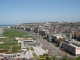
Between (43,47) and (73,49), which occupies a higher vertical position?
(73,49)

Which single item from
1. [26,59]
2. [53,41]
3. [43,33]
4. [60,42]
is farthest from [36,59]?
[43,33]

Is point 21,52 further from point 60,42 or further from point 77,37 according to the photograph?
point 77,37

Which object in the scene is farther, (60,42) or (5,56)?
(60,42)

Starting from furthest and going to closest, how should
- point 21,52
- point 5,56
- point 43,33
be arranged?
point 43,33, point 21,52, point 5,56

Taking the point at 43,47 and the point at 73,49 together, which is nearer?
the point at 73,49

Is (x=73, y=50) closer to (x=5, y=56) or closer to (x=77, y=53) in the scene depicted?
(x=77, y=53)

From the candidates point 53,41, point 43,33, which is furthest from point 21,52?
point 43,33

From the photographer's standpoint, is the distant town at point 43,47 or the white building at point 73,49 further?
the white building at point 73,49

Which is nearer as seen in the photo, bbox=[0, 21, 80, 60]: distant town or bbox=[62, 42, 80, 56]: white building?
bbox=[0, 21, 80, 60]: distant town

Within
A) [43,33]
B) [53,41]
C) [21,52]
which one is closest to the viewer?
[21,52]
